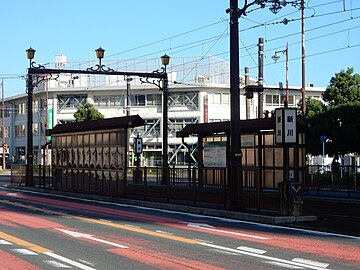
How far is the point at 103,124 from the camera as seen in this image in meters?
27.3

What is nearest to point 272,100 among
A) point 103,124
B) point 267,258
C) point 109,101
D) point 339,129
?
point 109,101

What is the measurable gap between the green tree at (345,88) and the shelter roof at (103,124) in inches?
910

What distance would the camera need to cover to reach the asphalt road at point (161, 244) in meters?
10.6

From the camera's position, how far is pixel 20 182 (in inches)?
1485

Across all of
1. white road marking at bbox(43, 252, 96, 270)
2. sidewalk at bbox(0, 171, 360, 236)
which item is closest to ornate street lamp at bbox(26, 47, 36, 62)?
sidewalk at bbox(0, 171, 360, 236)

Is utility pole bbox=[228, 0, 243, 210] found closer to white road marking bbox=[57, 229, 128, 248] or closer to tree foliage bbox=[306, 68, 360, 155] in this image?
white road marking bbox=[57, 229, 128, 248]

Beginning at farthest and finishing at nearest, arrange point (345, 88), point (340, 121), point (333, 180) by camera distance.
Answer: point (345, 88), point (340, 121), point (333, 180)

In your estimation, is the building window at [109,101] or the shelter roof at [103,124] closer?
the shelter roof at [103,124]

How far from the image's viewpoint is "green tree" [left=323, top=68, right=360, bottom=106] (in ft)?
152

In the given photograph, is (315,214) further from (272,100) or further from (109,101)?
(109,101)

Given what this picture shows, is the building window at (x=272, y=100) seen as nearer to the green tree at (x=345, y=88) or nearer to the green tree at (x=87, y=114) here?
the green tree at (x=87, y=114)

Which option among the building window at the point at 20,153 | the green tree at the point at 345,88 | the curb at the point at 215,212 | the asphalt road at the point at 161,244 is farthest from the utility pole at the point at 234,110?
the building window at the point at 20,153

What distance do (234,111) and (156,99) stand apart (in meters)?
62.6

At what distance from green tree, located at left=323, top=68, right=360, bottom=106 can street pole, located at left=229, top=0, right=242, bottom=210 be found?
28.5m
